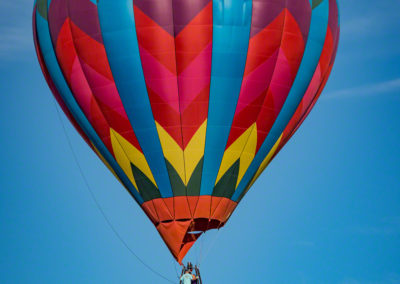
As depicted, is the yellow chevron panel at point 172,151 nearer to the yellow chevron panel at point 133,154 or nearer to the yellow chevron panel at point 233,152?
the yellow chevron panel at point 133,154

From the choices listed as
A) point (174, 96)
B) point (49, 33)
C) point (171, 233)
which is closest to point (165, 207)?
point (171, 233)

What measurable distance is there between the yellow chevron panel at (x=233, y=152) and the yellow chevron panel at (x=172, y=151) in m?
0.90

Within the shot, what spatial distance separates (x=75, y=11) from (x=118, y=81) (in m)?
1.89

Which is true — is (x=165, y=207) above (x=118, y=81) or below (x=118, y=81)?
below

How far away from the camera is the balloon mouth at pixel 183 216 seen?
93.4 ft

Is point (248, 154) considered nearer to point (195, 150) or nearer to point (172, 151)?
point (195, 150)

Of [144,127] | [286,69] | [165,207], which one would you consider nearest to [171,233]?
[165,207]

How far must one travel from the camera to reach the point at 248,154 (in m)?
28.7

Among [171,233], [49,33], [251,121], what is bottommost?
[171,233]

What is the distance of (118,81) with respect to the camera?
91.8 ft

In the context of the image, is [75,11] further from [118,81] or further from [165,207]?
[165,207]

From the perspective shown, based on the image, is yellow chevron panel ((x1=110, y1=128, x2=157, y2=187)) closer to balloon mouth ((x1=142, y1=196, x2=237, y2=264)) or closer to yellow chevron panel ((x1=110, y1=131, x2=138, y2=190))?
yellow chevron panel ((x1=110, y1=131, x2=138, y2=190))

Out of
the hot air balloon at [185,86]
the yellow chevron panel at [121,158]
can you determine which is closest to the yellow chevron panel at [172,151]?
the hot air balloon at [185,86]

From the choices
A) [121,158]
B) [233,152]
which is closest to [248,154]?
[233,152]
